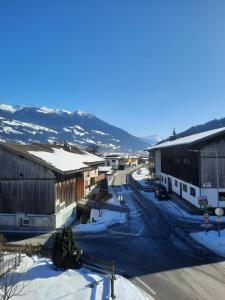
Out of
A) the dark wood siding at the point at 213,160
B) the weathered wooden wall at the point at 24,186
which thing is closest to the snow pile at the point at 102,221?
the weathered wooden wall at the point at 24,186

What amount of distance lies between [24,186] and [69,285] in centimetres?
1792

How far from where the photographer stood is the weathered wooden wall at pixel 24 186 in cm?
3544

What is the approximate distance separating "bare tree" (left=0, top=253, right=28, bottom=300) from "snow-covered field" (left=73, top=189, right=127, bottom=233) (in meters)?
13.0

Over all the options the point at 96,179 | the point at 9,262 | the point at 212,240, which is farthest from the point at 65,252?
the point at 96,179

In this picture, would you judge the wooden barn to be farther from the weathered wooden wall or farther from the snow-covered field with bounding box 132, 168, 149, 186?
the snow-covered field with bounding box 132, 168, 149, 186

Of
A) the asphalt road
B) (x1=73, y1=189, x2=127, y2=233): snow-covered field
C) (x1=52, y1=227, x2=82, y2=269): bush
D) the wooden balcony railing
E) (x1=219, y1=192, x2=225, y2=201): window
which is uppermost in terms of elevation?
the wooden balcony railing

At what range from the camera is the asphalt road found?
20.2 m

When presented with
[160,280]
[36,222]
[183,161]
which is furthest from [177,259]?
[183,161]

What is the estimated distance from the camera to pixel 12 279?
1923 cm

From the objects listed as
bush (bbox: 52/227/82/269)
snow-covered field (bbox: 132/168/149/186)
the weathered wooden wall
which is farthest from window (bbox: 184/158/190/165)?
snow-covered field (bbox: 132/168/149/186)

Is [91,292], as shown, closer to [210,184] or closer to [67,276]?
[67,276]

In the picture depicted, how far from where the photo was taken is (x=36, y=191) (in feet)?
117

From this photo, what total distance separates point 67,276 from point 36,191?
1596 cm

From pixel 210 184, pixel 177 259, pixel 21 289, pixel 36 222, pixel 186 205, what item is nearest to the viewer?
pixel 21 289
